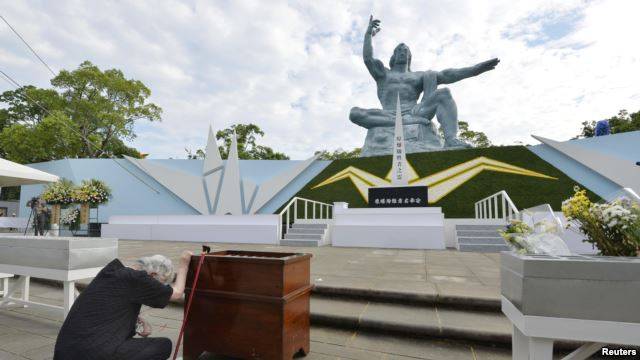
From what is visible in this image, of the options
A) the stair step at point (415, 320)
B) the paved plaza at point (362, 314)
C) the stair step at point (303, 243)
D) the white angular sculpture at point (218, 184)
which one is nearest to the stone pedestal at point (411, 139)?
the white angular sculpture at point (218, 184)

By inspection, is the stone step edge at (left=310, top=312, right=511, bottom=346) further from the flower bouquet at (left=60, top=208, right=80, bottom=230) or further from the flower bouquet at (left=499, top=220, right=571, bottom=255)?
the flower bouquet at (left=60, top=208, right=80, bottom=230)

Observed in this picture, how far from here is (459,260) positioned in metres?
6.63

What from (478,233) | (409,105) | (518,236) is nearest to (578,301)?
(518,236)

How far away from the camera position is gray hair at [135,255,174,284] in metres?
2.19

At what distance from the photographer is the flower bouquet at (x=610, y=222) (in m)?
1.87

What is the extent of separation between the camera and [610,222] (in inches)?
75.5

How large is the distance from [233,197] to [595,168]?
15.4 metres

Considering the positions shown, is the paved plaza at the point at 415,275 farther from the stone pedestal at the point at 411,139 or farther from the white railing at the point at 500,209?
the stone pedestal at the point at 411,139

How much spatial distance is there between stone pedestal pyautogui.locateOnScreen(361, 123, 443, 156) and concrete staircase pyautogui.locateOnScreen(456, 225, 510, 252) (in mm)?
10983

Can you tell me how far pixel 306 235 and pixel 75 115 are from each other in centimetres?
2098

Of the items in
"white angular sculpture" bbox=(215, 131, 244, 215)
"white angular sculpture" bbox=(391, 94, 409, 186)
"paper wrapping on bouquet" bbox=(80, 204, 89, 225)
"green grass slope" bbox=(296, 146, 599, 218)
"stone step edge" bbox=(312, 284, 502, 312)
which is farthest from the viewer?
"white angular sculpture" bbox=(215, 131, 244, 215)

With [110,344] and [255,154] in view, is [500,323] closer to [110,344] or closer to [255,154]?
[110,344]

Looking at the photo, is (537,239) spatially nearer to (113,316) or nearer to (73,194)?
(113,316)

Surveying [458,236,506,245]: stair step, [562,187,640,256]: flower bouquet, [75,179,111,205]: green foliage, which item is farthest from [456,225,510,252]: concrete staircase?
[75,179,111,205]: green foliage
